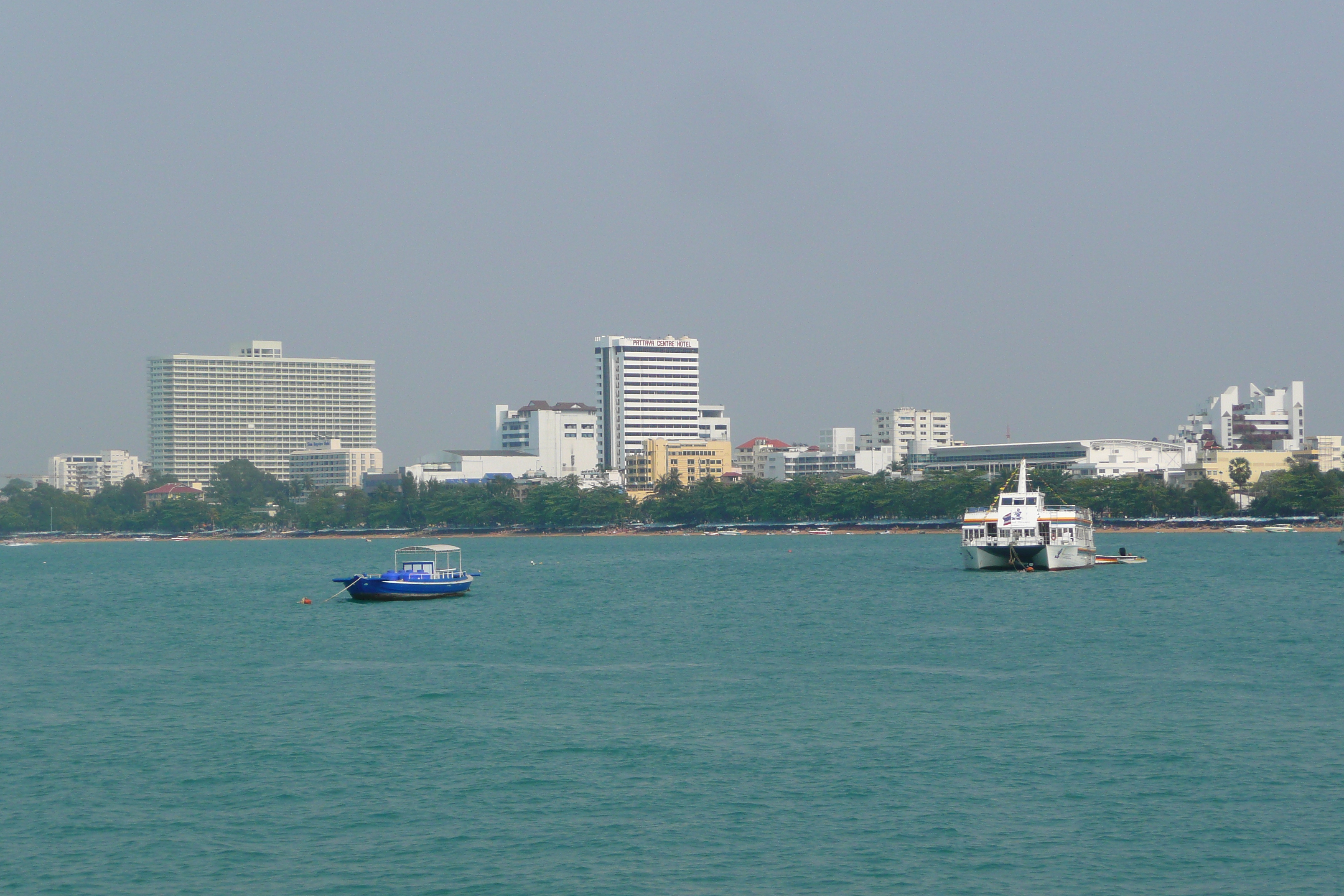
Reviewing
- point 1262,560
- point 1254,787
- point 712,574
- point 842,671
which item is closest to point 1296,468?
point 1262,560

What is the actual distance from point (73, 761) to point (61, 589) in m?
70.5

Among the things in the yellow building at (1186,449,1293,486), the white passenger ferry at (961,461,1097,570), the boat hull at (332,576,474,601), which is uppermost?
the yellow building at (1186,449,1293,486)

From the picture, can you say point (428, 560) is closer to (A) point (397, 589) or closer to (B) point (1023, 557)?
(A) point (397, 589)

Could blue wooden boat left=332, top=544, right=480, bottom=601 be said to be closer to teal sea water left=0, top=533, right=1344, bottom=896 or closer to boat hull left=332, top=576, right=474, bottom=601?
boat hull left=332, top=576, right=474, bottom=601

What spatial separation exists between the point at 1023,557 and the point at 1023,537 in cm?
139

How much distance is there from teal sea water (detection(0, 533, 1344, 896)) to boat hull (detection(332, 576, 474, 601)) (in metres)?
9.61

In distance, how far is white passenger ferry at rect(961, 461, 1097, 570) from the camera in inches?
3248

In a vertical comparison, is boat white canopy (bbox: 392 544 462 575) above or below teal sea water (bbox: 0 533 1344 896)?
above

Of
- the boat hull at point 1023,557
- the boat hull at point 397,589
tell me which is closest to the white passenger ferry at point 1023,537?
the boat hull at point 1023,557

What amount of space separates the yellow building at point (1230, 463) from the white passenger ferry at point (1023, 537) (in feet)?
380

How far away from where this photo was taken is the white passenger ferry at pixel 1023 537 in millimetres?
82500

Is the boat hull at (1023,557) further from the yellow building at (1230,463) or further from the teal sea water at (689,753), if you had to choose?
the yellow building at (1230,463)

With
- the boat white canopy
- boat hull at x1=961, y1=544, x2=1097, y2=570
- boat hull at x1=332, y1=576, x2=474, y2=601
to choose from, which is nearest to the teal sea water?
boat hull at x1=332, y1=576, x2=474, y2=601

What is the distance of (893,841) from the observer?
2319 cm
